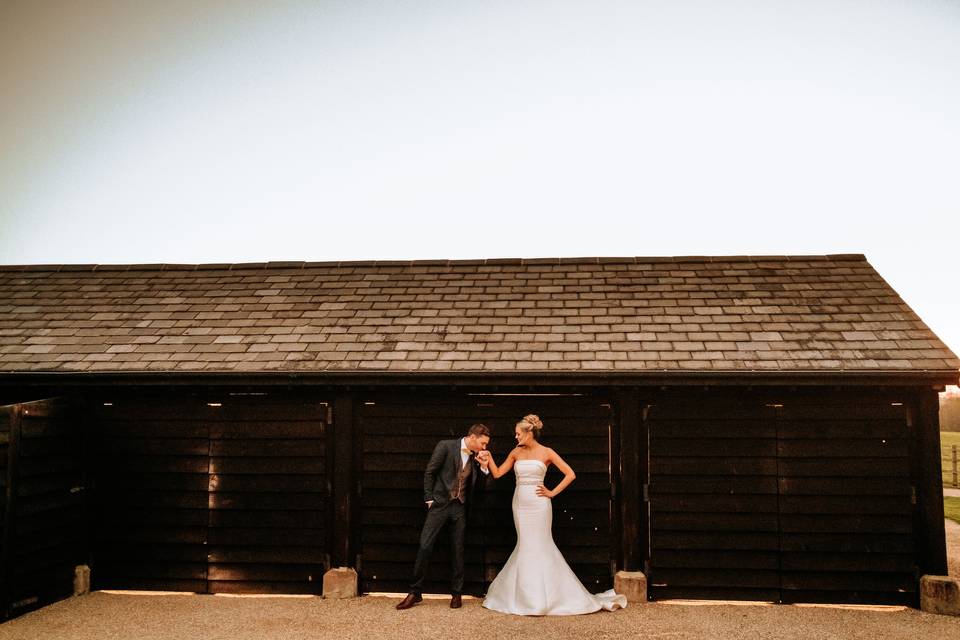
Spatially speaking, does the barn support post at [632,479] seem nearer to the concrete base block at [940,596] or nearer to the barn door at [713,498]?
the barn door at [713,498]

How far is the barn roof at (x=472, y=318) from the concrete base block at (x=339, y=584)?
2.45 metres

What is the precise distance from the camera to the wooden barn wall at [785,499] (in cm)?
735

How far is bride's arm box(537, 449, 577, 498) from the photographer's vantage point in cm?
718

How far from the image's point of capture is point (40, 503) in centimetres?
724

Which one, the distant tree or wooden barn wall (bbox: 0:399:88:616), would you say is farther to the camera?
the distant tree

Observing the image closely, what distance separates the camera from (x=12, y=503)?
680 cm

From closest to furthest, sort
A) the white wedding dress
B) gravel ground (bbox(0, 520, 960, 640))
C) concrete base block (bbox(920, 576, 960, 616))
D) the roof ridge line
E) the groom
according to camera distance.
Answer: gravel ground (bbox(0, 520, 960, 640)) → the white wedding dress → concrete base block (bbox(920, 576, 960, 616)) → the groom → the roof ridge line

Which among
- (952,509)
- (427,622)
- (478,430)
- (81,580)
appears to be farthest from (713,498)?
(952,509)

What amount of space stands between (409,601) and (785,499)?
4487 millimetres

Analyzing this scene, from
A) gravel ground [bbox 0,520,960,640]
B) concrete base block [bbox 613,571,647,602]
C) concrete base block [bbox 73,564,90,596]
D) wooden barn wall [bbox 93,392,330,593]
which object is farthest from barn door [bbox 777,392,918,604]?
concrete base block [bbox 73,564,90,596]

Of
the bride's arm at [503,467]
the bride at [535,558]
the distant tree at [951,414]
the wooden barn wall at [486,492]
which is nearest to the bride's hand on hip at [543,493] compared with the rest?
the bride at [535,558]

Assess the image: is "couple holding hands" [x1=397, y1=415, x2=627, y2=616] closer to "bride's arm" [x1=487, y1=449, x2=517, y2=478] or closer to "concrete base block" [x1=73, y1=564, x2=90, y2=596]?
"bride's arm" [x1=487, y1=449, x2=517, y2=478]

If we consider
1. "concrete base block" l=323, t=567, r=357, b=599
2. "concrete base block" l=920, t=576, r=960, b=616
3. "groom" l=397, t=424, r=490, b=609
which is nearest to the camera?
"concrete base block" l=920, t=576, r=960, b=616

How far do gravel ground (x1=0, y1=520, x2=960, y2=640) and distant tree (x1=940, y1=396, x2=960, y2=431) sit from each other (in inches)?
1839
